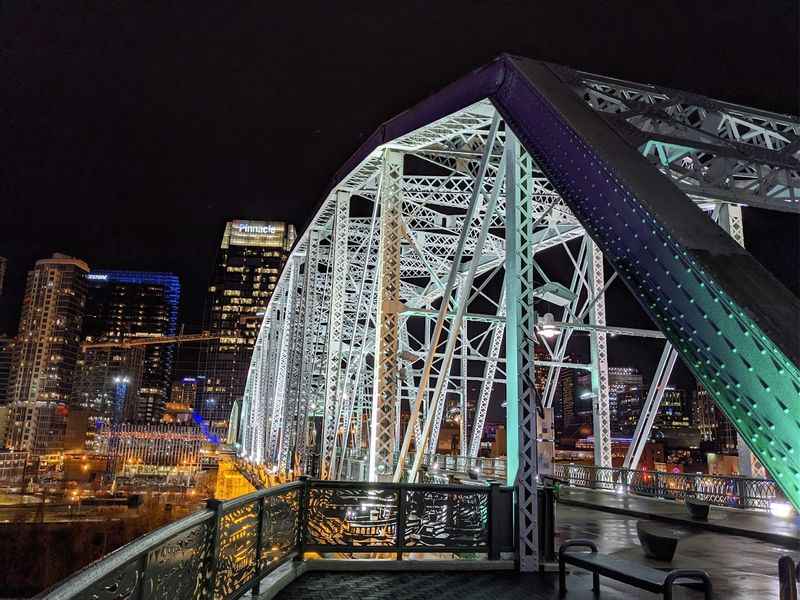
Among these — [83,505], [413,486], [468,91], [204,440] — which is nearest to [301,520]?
[413,486]

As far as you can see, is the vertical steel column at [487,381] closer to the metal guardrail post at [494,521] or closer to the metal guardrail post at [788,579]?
the metal guardrail post at [494,521]

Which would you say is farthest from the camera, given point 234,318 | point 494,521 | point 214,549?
point 234,318

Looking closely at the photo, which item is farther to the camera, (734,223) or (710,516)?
(734,223)

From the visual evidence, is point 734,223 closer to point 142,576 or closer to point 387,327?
point 387,327

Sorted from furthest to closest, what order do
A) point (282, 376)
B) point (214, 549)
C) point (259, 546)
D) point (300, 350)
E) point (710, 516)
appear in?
point (282, 376) < point (300, 350) < point (710, 516) < point (259, 546) < point (214, 549)

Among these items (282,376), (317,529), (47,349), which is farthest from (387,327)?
(47,349)

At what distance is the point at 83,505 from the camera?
77.8m

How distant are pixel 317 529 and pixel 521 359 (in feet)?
12.2

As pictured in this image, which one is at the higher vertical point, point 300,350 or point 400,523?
point 300,350

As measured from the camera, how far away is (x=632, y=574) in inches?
243

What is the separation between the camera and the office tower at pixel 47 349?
14662cm

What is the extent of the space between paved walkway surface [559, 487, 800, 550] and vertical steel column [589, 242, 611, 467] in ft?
5.66

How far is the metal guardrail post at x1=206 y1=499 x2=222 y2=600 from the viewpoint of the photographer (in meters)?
5.21

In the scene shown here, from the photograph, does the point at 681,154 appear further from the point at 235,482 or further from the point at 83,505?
the point at 83,505
